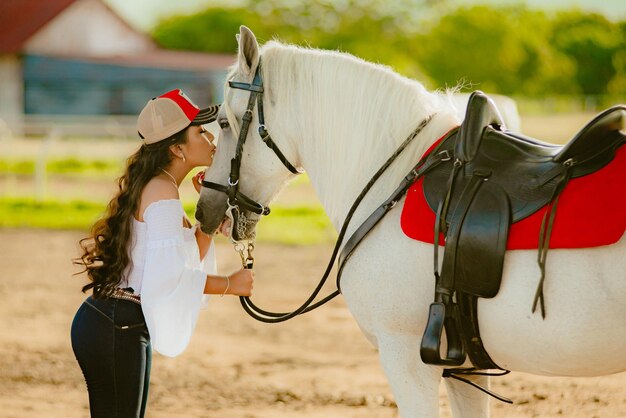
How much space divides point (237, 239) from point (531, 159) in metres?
1.26

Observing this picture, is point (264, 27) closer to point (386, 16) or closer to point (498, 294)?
point (386, 16)

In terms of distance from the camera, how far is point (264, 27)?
59.2 meters

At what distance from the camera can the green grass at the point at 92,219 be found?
11797mm

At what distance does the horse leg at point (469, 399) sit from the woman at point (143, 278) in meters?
0.97

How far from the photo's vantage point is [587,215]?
251 centimetres

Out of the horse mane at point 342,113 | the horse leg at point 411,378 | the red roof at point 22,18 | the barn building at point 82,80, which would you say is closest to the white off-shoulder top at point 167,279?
the horse mane at point 342,113

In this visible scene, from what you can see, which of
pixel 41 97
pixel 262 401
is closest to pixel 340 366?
pixel 262 401

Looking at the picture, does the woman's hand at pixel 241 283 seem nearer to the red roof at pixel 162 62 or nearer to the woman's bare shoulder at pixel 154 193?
the woman's bare shoulder at pixel 154 193

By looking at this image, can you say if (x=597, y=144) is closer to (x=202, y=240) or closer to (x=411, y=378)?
(x=411, y=378)

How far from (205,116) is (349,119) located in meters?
0.62

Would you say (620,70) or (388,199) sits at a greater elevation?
(620,70)

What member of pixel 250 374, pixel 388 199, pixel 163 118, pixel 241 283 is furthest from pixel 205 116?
pixel 250 374

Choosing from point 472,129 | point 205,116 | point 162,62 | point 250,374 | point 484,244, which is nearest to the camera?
point 484,244

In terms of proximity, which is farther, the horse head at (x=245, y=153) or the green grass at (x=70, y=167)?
the green grass at (x=70, y=167)
